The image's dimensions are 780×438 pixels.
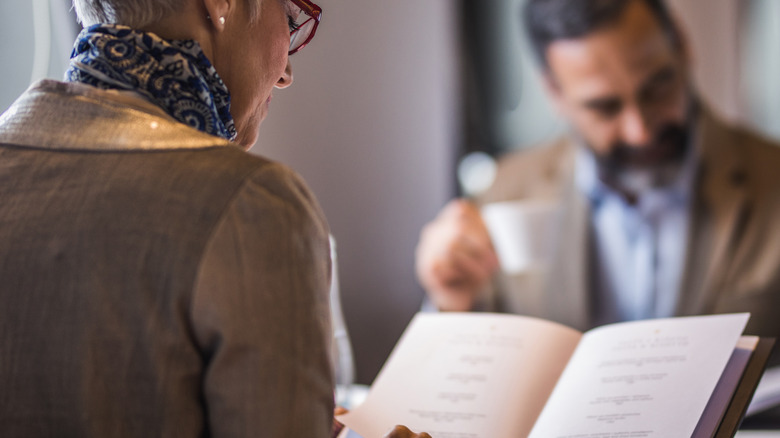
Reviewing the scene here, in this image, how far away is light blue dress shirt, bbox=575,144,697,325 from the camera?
1.98 m

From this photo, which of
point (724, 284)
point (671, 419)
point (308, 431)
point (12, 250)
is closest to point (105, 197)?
point (12, 250)

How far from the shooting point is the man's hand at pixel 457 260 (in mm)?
2059

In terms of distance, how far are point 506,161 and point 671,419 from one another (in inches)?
58.3

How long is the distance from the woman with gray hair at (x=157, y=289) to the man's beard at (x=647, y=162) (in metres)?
1.58

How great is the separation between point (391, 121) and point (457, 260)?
60 cm

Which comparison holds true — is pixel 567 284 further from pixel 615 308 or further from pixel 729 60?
pixel 729 60

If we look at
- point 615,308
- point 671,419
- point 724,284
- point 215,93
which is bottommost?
point 615,308

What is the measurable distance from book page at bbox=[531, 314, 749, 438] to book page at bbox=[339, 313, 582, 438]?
28 mm

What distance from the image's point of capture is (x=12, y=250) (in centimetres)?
57

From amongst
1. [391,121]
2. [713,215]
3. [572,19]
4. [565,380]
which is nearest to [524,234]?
[713,215]

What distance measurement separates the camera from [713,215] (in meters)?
1.94

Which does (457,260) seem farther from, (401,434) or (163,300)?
(163,300)

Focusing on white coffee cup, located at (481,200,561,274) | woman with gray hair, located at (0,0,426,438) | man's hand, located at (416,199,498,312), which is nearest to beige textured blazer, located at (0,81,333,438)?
woman with gray hair, located at (0,0,426,438)

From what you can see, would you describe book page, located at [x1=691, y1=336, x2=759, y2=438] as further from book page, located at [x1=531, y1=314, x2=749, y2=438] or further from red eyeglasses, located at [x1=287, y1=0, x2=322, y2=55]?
red eyeglasses, located at [x1=287, y1=0, x2=322, y2=55]
